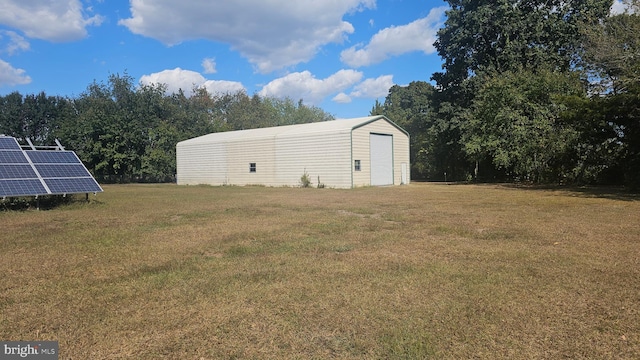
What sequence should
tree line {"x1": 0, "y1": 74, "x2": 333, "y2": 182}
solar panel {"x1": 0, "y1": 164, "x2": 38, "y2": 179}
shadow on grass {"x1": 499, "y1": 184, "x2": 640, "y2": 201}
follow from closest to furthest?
1. solar panel {"x1": 0, "y1": 164, "x2": 38, "y2": 179}
2. shadow on grass {"x1": 499, "y1": 184, "x2": 640, "y2": 201}
3. tree line {"x1": 0, "y1": 74, "x2": 333, "y2": 182}

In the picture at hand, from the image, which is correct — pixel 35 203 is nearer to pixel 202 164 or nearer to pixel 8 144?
pixel 8 144

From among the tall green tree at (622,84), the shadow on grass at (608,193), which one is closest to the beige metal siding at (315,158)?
the shadow on grass at (608,193)

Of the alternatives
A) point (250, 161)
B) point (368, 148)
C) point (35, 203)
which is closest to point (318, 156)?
point (368, 148)

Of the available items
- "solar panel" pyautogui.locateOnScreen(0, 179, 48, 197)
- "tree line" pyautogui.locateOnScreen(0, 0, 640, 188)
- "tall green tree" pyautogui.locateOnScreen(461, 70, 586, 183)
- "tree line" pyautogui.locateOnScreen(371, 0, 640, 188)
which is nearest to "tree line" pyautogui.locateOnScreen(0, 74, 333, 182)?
"tree line" pyautogui.locateOnScreen(0, 0, 640, 188)

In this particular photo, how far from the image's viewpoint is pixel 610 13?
29281 mm

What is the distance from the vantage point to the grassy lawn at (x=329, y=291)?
335cm

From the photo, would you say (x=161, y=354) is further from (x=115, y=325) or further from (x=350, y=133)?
(x=350, y=133)

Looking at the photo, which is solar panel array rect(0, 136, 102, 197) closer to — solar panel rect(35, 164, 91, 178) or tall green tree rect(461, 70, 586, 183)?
solar panel rect(35, 164, 91, 178)

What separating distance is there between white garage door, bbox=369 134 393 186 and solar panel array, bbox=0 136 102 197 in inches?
681

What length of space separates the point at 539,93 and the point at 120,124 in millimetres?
38926

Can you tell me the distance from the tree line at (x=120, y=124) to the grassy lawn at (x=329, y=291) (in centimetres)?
3073

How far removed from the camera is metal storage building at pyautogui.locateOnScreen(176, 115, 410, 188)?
25.1 m

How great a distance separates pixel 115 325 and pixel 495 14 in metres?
35.8

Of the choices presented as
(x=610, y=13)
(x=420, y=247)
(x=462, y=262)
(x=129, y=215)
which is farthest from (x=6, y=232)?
(x=610, y=13)
